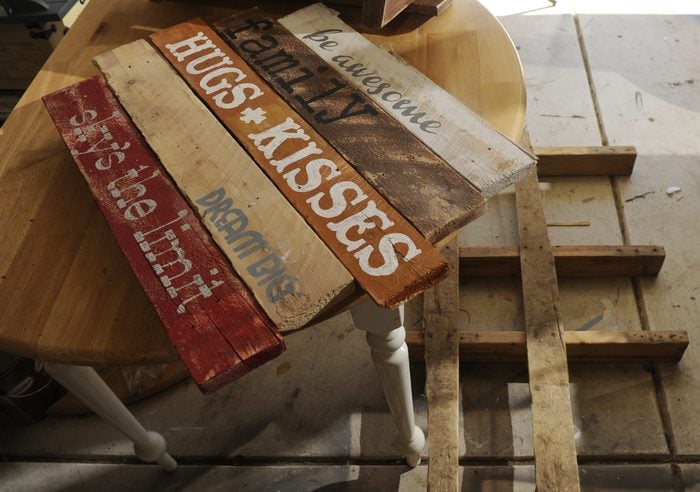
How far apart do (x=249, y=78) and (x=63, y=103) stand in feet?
1.35

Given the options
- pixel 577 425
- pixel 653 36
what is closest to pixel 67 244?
pixel 577 425

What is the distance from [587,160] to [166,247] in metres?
1.97

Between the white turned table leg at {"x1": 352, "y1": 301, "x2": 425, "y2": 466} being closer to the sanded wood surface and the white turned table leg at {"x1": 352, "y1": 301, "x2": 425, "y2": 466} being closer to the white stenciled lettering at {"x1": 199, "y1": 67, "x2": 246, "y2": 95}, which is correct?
the sanded wood surface

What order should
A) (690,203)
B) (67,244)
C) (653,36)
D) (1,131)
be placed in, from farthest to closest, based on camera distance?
1. (653,36)
2. (690,203)
3. (1,131)
4. (67,244)

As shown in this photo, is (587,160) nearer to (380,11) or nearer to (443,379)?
(443,379)

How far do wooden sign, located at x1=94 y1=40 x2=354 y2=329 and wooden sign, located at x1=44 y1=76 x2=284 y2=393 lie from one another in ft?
0.08

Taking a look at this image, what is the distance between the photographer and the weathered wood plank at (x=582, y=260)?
89.3 inches

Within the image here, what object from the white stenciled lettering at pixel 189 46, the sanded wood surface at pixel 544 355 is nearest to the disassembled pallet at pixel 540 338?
the sanded wood surface at pixel 544 355

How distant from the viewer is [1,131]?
153 cm

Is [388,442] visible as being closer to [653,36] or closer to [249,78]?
[249,78]

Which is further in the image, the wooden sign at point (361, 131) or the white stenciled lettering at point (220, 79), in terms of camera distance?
the white stenciled lettering at point (220, 79)

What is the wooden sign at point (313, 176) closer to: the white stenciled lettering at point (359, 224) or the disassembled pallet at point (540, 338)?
the white stenciled lettering at point (359, 224)

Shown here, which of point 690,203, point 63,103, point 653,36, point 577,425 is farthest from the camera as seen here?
point 653,36

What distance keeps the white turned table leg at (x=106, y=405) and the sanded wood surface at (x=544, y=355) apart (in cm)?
111
